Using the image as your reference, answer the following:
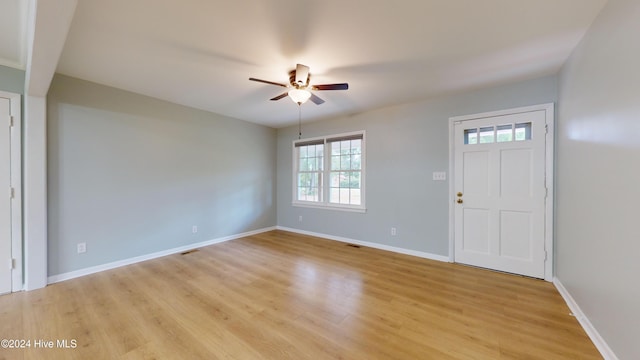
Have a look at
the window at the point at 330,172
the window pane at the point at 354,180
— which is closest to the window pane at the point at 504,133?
the window at the point at 330,172

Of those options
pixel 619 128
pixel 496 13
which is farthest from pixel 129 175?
pixel 619 128

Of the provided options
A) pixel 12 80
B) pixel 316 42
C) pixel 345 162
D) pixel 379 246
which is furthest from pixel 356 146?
pixel 12 80

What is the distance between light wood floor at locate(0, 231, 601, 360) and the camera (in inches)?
67.5

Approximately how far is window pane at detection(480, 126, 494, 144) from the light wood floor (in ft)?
5.73

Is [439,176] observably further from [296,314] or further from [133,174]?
[133,174]

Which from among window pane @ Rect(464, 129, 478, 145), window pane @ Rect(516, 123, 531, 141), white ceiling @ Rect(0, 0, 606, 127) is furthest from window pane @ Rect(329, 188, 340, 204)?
window pane @ Rect(516, 123, 531, 141)

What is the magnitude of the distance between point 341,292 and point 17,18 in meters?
3.65

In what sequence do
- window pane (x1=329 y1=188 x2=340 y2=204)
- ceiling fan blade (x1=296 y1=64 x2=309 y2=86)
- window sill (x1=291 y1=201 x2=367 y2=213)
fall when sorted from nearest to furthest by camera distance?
ceiling fan blade (x1=296 y1=64 x2=309 y2=86)
window sill (x1=291 y1=201 x2=367 y2=213)
window pane (x1=329 y1=188 x2=340 y2=204)

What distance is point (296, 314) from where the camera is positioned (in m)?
2.16

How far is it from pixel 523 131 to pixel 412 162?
140 cm

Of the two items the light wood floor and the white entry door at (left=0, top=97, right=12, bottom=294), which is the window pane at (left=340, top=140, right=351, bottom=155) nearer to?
the light wood floor

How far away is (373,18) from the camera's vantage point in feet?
6.01

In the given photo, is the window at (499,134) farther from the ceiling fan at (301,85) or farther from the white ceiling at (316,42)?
the ceiling fan at (301,85)

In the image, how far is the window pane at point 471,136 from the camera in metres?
3.34
